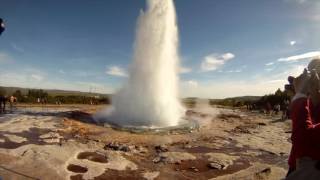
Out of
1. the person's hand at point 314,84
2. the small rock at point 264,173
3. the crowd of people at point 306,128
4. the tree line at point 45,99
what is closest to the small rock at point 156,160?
the small rock at point 264,173

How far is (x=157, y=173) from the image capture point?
32.7 ft

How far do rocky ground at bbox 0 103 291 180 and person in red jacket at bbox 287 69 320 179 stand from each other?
7193 mm

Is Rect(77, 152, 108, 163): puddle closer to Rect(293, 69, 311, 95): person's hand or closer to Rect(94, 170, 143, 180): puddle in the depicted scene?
Rect(94, 170, 143, 180): puddle

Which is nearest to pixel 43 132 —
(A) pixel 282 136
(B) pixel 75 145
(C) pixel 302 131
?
(B) pixel 75 145

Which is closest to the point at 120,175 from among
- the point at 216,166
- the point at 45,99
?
the point at 216,166

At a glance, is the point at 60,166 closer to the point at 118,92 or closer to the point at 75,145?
the point at 75,145

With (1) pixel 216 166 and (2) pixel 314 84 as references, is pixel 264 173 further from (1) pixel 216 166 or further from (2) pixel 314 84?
(2) pixel 314 84

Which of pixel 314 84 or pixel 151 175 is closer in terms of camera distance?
pixel 314 84

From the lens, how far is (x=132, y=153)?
12.6 metres

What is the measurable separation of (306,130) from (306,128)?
0.02m

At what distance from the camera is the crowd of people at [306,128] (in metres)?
2.49

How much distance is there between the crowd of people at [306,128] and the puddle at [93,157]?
362 inches

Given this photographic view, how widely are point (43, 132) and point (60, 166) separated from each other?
→ 263 inches

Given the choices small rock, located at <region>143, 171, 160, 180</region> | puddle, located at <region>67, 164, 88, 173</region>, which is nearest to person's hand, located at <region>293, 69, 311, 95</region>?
small rock, located at <region>143, 171, 160, 180</region>
